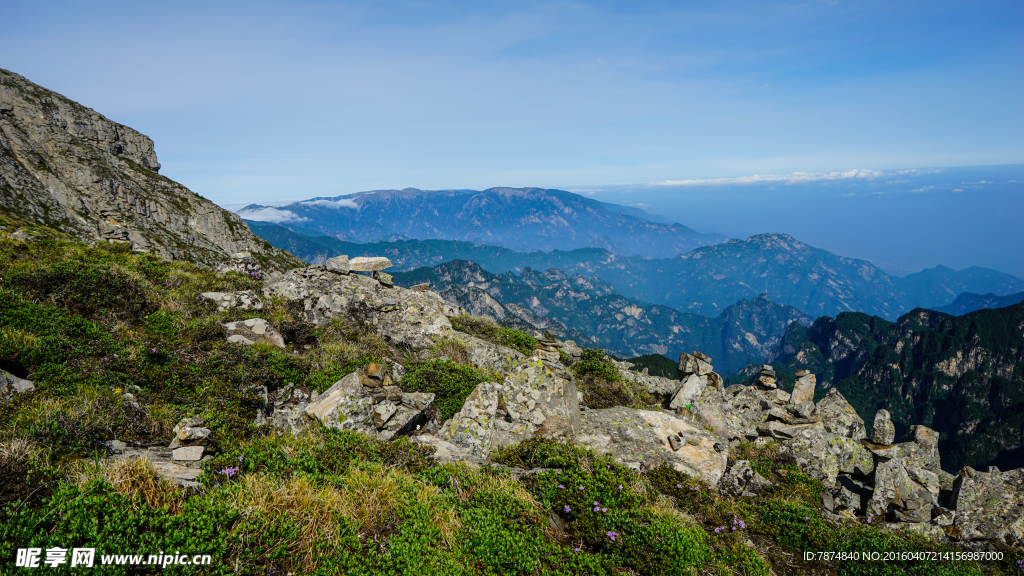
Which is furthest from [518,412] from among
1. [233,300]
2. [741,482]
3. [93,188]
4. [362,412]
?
[93,188]

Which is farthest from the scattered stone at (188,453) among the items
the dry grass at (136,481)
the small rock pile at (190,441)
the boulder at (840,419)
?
the boulder at (840,419)

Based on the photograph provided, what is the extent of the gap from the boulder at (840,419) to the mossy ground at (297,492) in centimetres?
381

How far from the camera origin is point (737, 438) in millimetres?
14164

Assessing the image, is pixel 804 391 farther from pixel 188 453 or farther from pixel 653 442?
pixel 188 453

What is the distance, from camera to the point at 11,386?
8.05 meters

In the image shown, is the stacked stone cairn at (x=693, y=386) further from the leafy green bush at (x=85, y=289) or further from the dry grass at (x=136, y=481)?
the leafy green bush at (x=85, y=289)

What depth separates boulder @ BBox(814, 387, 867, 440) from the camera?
48.8 ft

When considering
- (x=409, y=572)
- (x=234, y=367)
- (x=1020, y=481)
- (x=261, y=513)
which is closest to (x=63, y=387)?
(x=234, y=367)

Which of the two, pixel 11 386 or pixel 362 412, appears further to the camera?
pixel 362 412

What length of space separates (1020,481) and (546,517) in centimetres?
1488

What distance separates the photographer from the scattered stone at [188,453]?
722 centimetres

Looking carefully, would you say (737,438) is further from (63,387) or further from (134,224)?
(134,224)

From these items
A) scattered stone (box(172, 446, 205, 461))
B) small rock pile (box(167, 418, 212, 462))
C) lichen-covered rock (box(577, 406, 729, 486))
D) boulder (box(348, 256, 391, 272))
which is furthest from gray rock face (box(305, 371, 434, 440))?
boulder (box(348, 256, 391, 272))

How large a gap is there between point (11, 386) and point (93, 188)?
14424 centimetres
